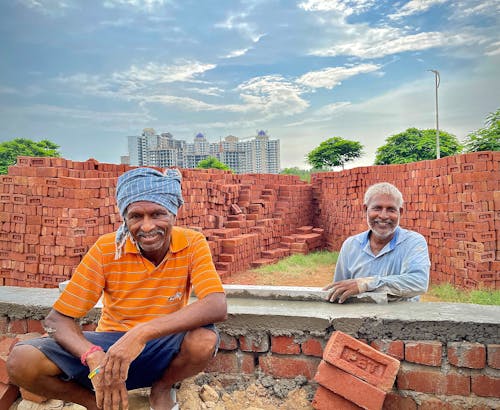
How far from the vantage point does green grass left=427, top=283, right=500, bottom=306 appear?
253 inches

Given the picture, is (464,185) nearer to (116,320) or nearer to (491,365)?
(491,365)

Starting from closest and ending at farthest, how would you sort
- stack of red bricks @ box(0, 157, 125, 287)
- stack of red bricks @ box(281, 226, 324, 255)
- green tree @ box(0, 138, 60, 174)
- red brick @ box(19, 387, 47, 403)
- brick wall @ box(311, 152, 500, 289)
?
red brick @ box(19, 387, 47, 403), stack of red bricks @ box(0, 157, 125, 287), brick wall @ box(311, 152, 500, 289), stack of red bricks @ box(281, 226, 324, 255), green tree @ box(0, 138, 60, 174)

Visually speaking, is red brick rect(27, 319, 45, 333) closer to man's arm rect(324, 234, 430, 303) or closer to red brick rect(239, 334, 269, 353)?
red brick rect(239, 334, 269, 353)

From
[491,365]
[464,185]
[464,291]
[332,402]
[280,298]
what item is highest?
[464,185]

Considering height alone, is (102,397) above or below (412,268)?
below

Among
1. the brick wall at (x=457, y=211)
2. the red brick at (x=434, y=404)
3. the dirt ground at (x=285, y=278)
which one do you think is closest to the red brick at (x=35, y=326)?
the red brick at (x=434, y=404)

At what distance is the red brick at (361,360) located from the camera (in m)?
1.94

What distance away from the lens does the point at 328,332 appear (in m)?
2.21

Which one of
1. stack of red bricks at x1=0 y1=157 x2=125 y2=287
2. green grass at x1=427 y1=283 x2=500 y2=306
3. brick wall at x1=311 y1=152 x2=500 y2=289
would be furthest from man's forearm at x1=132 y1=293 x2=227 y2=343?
brick wall at x1=311 y1=152 x2=500 y2=289

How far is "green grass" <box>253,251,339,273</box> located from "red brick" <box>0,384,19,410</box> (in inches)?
329

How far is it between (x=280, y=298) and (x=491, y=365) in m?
1.17

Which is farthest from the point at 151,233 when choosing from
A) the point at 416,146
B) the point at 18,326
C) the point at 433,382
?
the point at 416,146

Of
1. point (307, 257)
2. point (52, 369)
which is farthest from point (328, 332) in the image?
point (307, 257)

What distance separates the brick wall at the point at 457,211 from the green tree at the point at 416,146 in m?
18.3
